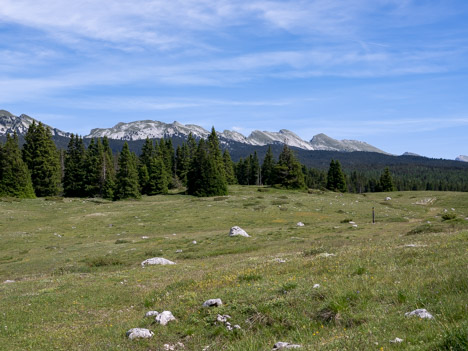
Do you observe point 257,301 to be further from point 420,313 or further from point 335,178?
point 335,178

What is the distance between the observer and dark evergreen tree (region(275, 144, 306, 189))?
9762cm

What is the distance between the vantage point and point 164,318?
1070cm

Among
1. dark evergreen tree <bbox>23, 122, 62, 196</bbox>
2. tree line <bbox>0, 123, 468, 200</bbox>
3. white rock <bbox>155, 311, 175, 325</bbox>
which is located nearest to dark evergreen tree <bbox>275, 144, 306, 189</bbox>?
tree line <bbox>0, 123, 468, 200</bbox>

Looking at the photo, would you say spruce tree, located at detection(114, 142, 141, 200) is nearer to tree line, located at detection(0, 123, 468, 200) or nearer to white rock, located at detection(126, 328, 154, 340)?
tree line, located at detection(0, 123, 468, 200)

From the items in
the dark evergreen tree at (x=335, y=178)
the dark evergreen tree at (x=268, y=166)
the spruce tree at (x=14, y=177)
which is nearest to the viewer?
the spruce tree at (x=14, y=177)

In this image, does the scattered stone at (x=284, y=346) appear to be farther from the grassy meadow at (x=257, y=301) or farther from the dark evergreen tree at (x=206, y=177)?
the dark evergreen tree at (x=206, y=177)

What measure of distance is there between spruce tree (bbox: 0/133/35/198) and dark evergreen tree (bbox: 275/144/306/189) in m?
60.6

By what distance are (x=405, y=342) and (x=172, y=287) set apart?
35.1ft

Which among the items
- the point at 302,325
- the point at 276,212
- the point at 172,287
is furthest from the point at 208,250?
the point at 276,212

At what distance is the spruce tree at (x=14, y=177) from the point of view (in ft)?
241

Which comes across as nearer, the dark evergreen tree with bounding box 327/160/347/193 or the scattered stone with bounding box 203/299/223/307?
the scattered stone with bounding box 203/299/223/307

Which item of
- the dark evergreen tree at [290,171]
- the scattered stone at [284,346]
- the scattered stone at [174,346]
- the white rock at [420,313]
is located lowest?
the scattered stone at [174,346]

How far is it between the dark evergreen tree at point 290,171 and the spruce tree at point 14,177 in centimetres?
6056

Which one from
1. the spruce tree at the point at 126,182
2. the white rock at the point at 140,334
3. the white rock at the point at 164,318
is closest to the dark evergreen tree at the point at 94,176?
the spruce tree at the point at 126,182
